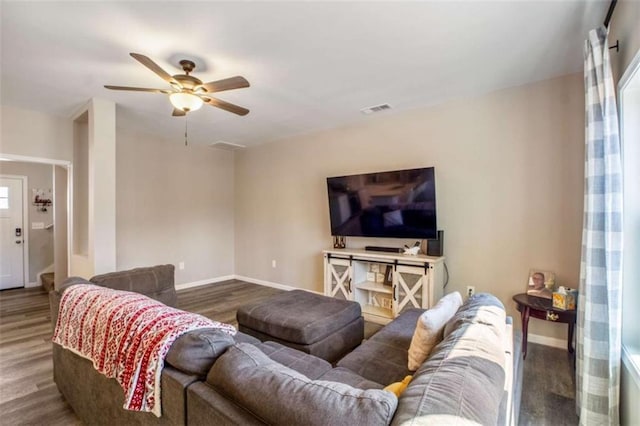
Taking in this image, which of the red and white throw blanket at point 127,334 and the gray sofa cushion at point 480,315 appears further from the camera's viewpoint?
the gray sofa cushion at point 480,315

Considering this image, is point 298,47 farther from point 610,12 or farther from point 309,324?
point 309,324

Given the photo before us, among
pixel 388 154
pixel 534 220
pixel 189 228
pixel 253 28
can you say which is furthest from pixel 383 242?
pixel 189 228

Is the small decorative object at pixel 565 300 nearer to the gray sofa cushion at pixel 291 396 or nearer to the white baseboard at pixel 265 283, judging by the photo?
the gray sofa cushion at pixel 291 396

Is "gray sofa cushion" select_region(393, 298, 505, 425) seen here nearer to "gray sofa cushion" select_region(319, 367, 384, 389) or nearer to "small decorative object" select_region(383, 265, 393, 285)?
"gray sofa cushion" select_region(319, 367, 384, 389)

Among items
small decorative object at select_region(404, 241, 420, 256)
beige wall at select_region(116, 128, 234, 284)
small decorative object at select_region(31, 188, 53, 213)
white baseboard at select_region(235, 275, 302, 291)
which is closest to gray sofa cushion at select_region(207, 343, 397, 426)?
small decorative object at select_region(404, 241, 420, 256)

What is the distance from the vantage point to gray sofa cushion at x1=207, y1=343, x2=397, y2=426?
0.82 m

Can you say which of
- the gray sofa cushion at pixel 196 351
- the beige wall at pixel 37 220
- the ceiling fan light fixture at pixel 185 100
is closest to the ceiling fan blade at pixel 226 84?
the ceiling fan light fixture at pixel 185 100

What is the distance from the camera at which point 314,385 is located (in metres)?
0.94

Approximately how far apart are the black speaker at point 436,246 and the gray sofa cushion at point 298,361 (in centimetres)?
212

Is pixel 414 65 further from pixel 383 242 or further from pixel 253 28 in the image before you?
pixel 383 242

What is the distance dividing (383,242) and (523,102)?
7.10 feet

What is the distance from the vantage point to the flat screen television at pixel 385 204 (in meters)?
3.38

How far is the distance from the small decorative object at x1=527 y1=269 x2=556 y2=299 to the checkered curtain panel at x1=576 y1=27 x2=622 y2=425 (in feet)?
2.89

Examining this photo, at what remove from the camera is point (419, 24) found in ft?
6.72
